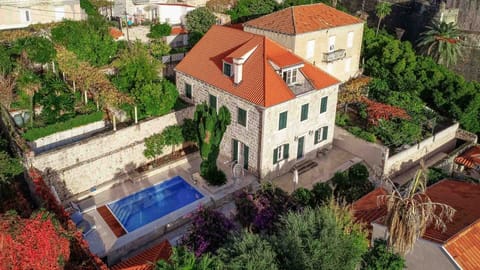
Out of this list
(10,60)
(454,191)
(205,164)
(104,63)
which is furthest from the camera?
(104,63)

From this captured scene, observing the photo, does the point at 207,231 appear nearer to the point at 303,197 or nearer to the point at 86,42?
the point at 303,197

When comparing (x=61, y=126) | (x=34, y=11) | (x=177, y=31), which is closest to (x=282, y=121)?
(x=61, y=126)

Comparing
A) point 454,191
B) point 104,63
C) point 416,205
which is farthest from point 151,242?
point 104,63

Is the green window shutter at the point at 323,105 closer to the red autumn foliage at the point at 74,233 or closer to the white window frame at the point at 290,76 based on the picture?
the white window frame at the point at 290,76

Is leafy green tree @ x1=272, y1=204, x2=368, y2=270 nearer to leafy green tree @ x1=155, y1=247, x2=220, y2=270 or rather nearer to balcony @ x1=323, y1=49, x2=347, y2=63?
leafy green tree @ x1=155, y1=247, x2=220, y2=270

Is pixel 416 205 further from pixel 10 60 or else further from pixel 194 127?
pixel 10 60

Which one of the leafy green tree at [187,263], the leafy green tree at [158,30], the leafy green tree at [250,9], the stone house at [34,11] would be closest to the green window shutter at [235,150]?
the leafy green tree at [187,263]
